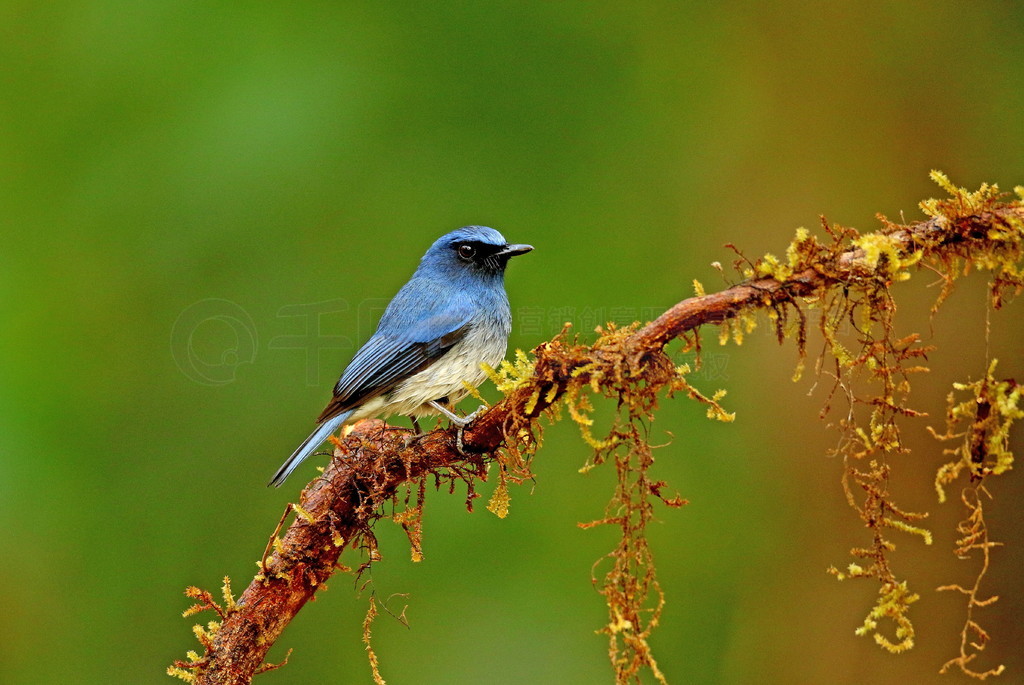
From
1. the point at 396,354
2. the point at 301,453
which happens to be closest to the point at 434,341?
the point at 396,354

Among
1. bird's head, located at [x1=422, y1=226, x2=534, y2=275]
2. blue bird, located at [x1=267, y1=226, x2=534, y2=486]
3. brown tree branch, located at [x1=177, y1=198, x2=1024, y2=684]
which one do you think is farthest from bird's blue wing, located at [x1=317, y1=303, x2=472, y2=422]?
brown tree branch, located at [x1=177, y1=198, x2=1024, y2=684]

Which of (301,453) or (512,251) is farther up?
(512,251)

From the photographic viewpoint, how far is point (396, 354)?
139 inches

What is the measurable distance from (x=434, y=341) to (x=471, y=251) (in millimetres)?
474

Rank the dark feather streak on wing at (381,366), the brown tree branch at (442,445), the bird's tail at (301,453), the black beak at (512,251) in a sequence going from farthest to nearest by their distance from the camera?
the black beak at (512,251) < the dark feather streak on wing at (381,366) < the bird's tail at (301,453) < the brown tree branch at (442,445)

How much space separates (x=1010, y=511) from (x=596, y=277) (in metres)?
2.19

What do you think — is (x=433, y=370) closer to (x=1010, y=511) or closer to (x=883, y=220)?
(x=883, y=220)

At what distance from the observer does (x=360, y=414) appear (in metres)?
3.54

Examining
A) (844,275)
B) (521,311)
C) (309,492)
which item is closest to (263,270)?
(521,311)

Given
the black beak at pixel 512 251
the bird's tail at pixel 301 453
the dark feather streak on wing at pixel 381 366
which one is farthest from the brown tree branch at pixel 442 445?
the black beak at pixel 512 251

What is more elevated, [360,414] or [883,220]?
[883,220]

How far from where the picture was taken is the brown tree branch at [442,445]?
2.05 m

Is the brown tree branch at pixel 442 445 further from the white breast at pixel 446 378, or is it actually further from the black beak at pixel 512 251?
the black beak at pixel 512 251

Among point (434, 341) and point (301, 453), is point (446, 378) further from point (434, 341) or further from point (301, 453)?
point (301, 453)
